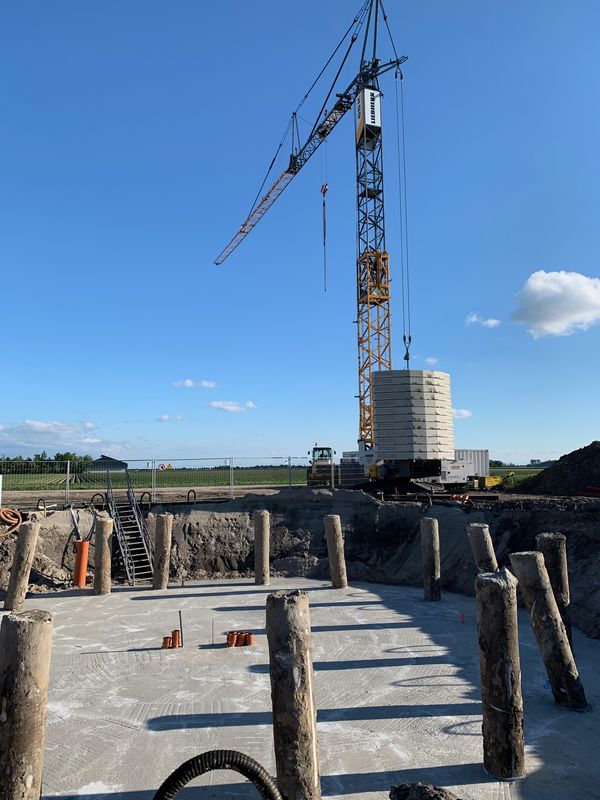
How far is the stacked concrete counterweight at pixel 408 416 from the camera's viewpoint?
23906mm

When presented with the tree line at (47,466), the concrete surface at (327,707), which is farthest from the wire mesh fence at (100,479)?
the concrete surface at (327,707)

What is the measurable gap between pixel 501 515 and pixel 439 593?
4029mm

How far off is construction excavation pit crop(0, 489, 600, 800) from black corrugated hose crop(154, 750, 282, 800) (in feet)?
0.04

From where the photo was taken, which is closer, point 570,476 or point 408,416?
point 408,416

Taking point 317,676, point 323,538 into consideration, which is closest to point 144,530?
point 323,538

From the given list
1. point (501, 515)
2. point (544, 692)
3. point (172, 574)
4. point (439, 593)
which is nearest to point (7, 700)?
point (544, 692)

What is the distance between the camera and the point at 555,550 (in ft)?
26.9

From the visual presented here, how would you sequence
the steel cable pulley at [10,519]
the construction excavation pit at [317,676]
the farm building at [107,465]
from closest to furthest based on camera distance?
the construction excavation pit at [317,676], the steel cable pulley at [10,519], the farm building at [107,465]

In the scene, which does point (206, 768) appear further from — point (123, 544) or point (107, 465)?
point (107, 465)

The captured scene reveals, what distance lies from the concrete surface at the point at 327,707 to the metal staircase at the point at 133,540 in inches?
155

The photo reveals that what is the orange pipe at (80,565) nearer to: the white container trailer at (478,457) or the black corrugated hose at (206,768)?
the black corrugated hose at (206,768)

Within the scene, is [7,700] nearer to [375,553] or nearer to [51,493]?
[375,553]

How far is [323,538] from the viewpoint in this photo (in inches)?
699

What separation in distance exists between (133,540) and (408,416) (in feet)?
40.6
